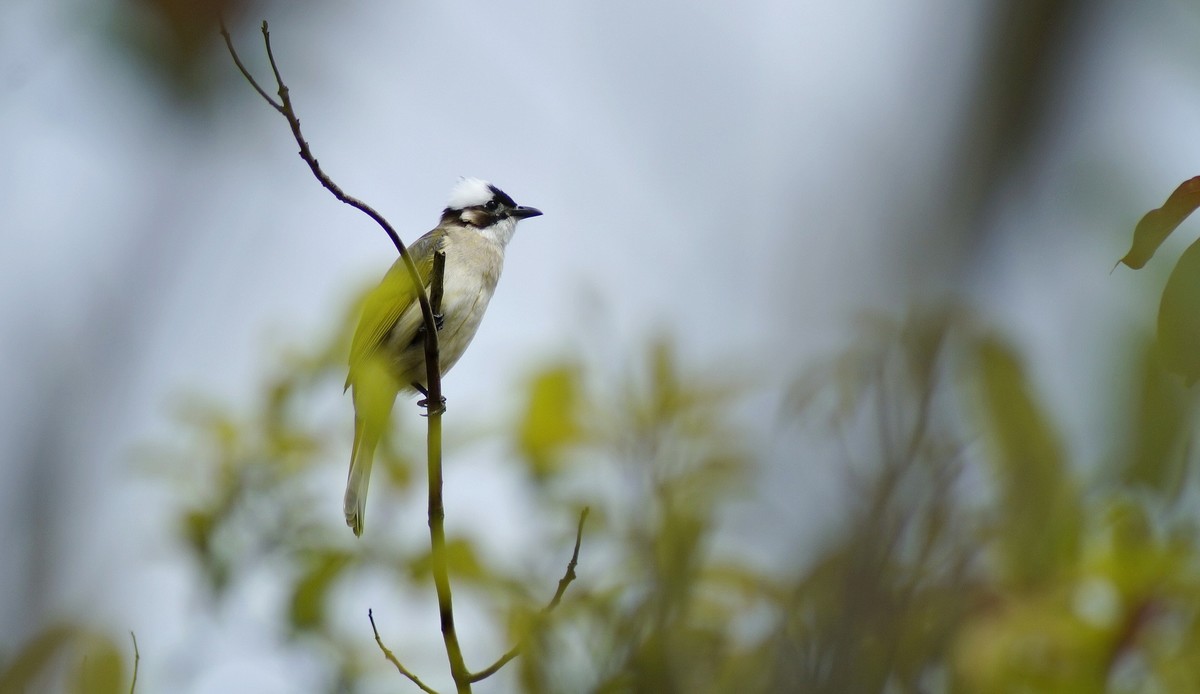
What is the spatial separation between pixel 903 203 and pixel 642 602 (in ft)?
4.72

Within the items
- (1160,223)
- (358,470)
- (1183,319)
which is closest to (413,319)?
(358,470)

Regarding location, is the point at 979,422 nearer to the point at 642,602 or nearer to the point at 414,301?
the point at 642,602

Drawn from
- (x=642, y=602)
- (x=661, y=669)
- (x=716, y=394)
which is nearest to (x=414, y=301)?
(x=716, y=394)

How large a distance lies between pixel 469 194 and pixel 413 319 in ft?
6.26

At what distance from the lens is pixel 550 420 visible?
4492 millimetres

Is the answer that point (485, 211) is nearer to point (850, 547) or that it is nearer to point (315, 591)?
point (315, 591)

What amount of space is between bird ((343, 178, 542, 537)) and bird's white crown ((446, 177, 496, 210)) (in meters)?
0.30

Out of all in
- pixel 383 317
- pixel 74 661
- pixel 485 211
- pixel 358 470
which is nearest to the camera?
pixel 74 661

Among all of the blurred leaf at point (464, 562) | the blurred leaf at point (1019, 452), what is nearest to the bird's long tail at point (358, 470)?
the blurred leaf at point (464, 562)

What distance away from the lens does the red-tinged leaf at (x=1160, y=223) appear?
6.63 feet

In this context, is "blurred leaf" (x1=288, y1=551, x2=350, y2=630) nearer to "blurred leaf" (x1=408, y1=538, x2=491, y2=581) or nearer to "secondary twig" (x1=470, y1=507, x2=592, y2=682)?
"blurred leaf" (x1=408, y1=538, x2=491, y2=581)

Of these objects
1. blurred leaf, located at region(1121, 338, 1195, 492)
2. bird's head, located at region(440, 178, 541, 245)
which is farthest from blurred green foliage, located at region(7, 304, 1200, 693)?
bird's head, located at region(440, 178, 541, 245)

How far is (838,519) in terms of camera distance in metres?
1.63

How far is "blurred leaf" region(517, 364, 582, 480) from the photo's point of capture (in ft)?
14.6
